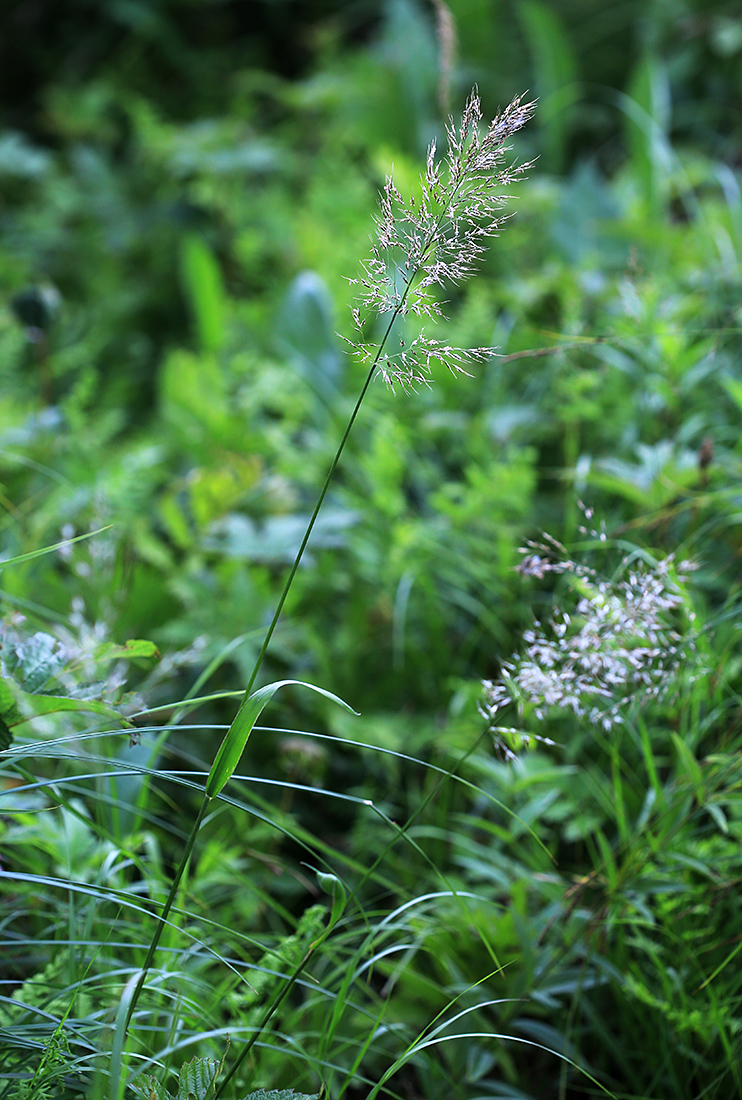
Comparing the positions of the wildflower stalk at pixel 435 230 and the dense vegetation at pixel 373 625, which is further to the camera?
the dense vegetation at pixel 373 625

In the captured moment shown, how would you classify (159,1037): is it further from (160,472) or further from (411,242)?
(160,472)

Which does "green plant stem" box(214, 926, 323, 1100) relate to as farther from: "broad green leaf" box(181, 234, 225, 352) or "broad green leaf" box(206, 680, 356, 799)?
"broad green leaf" box(181, 234, 225, 352)

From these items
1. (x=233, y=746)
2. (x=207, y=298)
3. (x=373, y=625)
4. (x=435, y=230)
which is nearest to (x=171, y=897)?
(x=233, y=746)

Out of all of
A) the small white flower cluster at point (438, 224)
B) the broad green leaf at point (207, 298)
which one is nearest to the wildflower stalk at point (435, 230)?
the small white flower cluster at point (438, 224)

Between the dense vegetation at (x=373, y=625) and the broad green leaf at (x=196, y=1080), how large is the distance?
2 centimetres

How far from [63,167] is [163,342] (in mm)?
1119

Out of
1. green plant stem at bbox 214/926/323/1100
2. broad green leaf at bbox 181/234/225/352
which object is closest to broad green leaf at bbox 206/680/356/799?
green plant stem at bbox 214/926/323/1100

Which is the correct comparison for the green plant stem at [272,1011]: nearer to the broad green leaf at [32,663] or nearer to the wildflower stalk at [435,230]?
the wildflower stalk at [435,230]

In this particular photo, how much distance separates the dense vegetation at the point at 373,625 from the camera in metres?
0.81

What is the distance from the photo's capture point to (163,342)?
2740 millimetres

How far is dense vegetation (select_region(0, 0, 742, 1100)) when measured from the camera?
2.65ft

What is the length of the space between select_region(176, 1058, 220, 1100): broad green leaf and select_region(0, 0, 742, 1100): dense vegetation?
0.02 m

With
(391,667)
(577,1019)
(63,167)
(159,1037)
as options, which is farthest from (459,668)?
(63,167)

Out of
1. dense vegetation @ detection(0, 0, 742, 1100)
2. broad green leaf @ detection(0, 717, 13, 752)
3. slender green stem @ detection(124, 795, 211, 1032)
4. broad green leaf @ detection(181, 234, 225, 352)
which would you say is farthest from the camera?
broad green leaf @ detection(181, 234, 225, 352)
